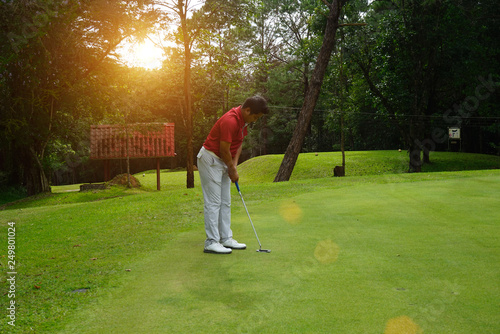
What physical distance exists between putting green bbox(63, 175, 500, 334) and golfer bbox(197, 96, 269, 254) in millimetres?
372

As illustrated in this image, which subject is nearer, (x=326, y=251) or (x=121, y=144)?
(x=326, y=251)

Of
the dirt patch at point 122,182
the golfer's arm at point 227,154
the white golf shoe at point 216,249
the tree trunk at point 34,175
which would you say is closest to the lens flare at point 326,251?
the white golf shoe at point 216,249

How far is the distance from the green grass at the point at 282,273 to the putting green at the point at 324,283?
0.01 m

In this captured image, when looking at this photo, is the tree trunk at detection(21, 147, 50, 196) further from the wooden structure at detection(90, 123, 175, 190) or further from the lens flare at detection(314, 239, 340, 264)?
the lens flare at detection(314, 239, 340, 264)

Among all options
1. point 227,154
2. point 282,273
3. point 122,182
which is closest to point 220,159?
point 227,154

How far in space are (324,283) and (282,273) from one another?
54 cm

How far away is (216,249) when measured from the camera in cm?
530

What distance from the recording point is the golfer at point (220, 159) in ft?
17.9

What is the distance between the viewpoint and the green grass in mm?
3193

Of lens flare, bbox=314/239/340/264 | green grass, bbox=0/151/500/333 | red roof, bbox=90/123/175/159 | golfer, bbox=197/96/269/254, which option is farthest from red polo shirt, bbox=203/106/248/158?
red roof, bbox=90/123/175/159

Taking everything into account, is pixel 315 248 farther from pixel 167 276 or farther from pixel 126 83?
pixel 126 83

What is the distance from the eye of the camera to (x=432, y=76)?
97.7ft

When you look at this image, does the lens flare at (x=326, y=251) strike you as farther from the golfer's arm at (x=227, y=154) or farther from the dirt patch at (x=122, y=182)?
the dirt patch at (x=122, y=182)

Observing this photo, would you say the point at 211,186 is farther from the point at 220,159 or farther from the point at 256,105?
the point at 256,105
